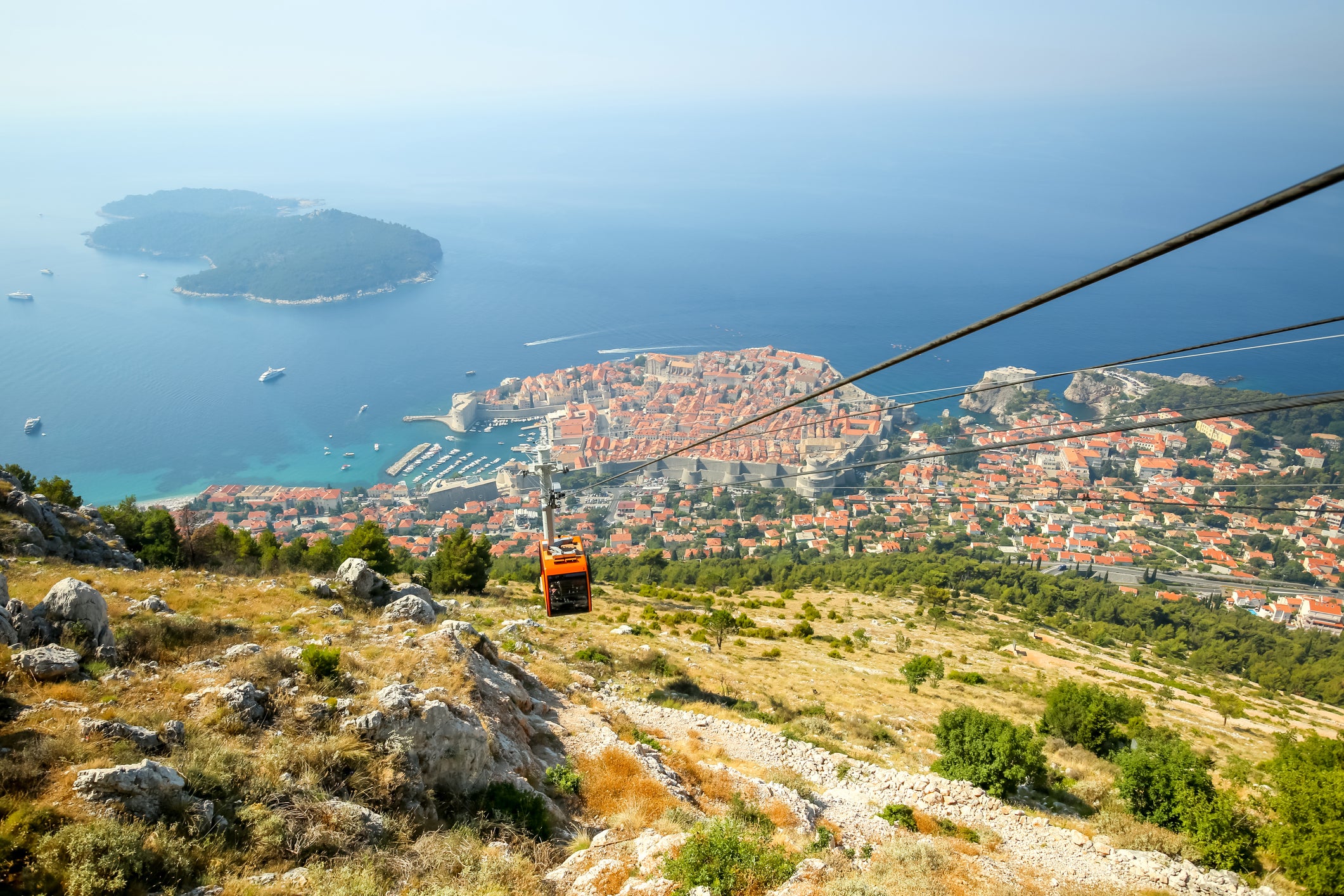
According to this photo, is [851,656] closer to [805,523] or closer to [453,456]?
[805,523]

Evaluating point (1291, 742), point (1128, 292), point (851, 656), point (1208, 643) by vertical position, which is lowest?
point (1208, 643)

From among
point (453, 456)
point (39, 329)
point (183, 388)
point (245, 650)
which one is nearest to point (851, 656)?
point (245, 650)

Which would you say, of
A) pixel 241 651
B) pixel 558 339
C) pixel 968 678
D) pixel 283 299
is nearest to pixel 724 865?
pixel 241 651

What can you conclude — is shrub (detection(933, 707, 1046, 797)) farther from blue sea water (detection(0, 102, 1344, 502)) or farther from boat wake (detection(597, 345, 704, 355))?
boat wake (detection(597, 345, 704, 355))

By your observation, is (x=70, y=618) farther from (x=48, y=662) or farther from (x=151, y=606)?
(x=151, y=606)

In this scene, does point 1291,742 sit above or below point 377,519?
above

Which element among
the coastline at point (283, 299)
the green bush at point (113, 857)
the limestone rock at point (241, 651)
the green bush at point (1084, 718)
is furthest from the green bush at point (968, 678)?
the coastline at point (283, 299)
